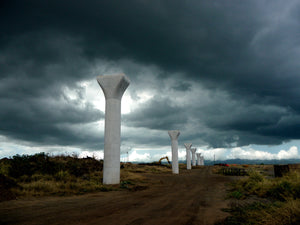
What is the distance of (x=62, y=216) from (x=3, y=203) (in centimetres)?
426

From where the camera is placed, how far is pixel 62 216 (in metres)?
6.83

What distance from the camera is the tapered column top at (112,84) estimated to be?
1766 centimetres

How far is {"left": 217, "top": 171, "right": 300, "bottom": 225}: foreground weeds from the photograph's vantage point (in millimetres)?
4918

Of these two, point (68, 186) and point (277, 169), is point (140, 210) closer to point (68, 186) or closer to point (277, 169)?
point (68, 186)

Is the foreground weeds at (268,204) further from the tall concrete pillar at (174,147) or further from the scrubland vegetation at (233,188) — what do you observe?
the tall concrete pillar at (174,147)

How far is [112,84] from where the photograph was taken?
17812 millimetres

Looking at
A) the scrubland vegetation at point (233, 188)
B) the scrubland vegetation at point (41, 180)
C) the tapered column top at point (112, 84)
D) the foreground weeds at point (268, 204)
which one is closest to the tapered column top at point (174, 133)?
the scrubland vegetation at point (41, 180)

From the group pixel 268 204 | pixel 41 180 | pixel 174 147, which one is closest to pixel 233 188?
pixel 268 204

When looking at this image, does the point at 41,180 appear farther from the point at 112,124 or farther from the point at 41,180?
the point at 112,124

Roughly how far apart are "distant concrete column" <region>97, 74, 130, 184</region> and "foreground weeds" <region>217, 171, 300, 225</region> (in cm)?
973

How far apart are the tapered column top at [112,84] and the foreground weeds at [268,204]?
11.7 m

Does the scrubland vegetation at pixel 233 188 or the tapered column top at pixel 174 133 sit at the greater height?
the tapered column top at pixel 174 133

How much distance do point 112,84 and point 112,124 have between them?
337 centimetres

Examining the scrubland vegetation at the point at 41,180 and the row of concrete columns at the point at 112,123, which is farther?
the row of concrete columns at the point at 112,123
